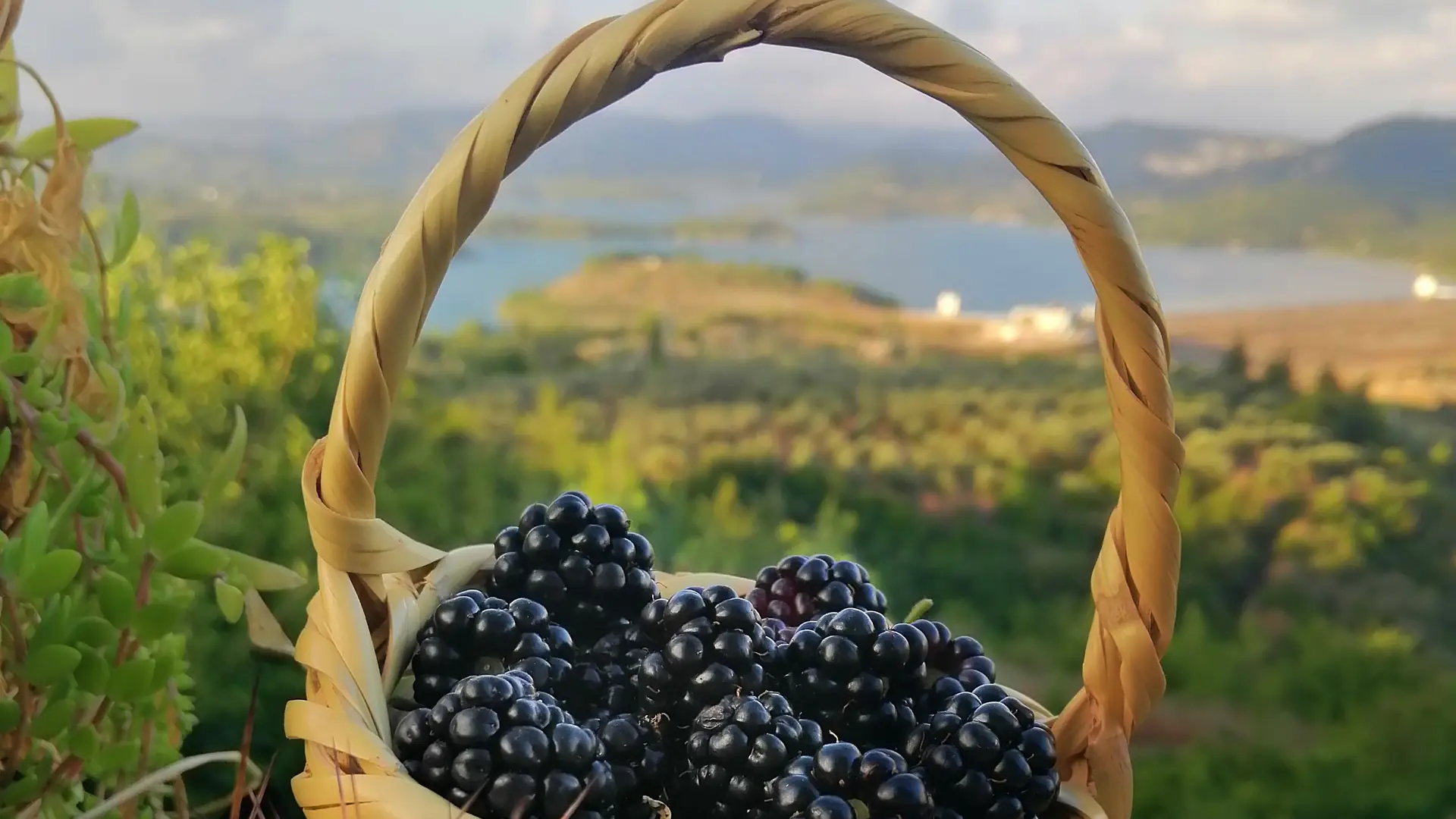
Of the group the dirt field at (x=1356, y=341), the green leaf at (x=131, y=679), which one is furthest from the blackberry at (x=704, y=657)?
the dirt field at (x=1356, y=341)

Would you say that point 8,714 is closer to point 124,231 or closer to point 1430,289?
point 124,231

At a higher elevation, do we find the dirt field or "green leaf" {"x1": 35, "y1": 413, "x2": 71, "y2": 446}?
the dirt field

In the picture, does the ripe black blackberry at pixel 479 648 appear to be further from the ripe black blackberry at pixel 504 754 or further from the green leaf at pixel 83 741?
the green leaf at pixel 83 741

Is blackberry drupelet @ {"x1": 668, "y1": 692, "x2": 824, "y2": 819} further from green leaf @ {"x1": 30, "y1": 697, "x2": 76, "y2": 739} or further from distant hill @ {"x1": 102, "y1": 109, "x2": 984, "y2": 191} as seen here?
distant hill @ {"x1": 102, "y1": 109, "x2": 984, "y2": 191}

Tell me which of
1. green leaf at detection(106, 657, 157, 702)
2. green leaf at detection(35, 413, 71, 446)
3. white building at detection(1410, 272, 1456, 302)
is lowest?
green leaf at detection(106, 657, 157, 702)

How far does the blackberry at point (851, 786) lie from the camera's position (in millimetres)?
490

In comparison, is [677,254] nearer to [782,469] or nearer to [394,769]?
[782,469]

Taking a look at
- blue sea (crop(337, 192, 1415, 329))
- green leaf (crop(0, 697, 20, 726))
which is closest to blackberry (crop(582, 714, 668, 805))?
green leaf (crop(0, 697, 20, 726))

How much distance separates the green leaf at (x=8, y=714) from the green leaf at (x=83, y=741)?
2cm

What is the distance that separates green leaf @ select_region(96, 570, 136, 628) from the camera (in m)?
0.42

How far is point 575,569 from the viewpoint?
24.6 inches

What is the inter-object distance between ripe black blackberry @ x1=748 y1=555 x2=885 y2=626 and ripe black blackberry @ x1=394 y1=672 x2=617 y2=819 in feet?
0.68

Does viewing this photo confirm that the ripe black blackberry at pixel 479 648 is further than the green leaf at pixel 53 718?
Yes

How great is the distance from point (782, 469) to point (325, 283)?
55cm
